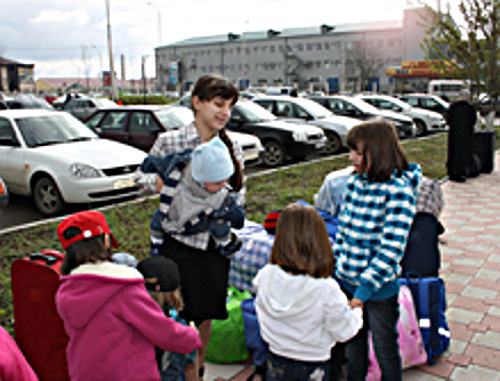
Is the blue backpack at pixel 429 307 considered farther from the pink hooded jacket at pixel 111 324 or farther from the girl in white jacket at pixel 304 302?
the pink hooded jacket at pixel 111 324

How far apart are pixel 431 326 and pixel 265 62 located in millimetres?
103576

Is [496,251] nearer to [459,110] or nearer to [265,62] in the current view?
[459,110]

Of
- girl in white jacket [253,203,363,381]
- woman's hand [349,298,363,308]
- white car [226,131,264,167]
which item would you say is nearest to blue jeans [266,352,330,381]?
girl in white jacket [253,203,363,381]

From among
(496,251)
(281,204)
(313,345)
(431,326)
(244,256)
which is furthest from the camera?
(281,204)

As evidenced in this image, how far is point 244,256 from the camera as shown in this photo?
4.46 m

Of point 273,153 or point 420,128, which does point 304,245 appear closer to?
point 273,153

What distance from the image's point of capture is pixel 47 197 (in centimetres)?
787

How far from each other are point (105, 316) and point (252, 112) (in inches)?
460

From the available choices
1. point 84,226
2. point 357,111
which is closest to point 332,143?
point 357,111

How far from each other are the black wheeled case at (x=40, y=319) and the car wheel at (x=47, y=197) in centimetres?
513

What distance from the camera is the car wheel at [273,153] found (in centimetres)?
1278

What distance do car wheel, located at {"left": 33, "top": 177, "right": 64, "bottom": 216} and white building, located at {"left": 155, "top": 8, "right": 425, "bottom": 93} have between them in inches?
2836

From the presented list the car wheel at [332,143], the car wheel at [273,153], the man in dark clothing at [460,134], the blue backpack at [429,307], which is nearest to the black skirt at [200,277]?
the blue backpack at [429,307]

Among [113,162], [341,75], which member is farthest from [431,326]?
[341,75]
